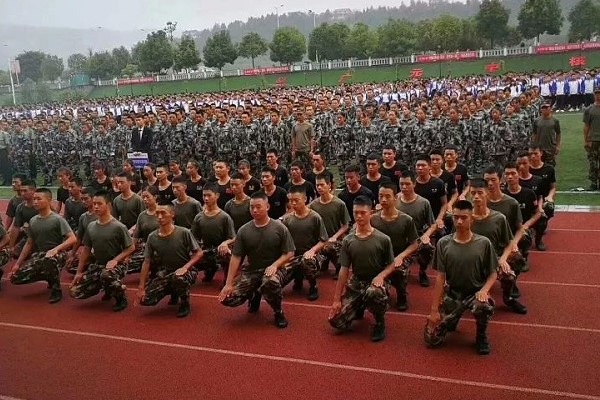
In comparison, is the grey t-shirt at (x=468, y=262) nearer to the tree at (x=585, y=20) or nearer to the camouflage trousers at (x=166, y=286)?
the camouflage trousers at (x=166, y=286)

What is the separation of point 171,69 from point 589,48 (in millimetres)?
31902

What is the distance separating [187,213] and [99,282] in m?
1.39

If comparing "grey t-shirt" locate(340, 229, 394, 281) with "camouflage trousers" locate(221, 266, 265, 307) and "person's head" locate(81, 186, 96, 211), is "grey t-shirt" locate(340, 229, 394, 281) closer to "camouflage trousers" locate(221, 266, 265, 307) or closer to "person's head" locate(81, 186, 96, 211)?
"camouflage trousers" locate(221, 266, 265, 307)

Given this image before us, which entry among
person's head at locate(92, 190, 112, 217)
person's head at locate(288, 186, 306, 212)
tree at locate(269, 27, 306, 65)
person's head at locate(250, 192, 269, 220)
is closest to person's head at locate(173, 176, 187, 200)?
person's head at locate(92, 190, 112, 217)

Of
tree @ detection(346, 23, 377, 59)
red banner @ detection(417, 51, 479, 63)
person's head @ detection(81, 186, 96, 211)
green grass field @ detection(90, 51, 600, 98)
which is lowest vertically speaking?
person's head @ detection(81, 186, 96, 211)

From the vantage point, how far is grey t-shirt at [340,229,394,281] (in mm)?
5306

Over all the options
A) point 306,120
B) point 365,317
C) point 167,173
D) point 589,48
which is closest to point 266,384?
point 365,317

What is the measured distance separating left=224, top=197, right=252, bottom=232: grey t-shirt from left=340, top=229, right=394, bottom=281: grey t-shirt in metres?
2.19

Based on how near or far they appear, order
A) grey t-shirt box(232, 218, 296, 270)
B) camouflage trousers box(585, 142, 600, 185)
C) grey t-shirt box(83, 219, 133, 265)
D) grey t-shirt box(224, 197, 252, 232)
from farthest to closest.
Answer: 1. camouflage trousers box(585, 142, 600, 185)
2. grey t-shirt box(224, 197, 252, 232)
3. grey t-shirt box(83, 219, 133, 265)
4. grey t-shirt box(232, 218, 296, 270)

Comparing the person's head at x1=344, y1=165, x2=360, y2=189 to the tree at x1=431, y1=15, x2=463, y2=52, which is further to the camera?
the tree at x1=431, y1=15, x2=463, y2=52

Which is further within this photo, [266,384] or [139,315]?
[139,315]

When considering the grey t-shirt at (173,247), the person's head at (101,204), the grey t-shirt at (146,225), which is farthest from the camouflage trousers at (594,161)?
the person's head at (101,204)

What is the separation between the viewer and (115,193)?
882 cm

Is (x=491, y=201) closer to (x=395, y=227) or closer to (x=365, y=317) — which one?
(x=395, y=227)
